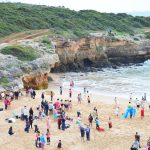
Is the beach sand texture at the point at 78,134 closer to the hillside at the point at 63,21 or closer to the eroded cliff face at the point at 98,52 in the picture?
the eroded cliff face at the point at 98,52

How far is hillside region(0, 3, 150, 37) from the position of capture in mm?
53809

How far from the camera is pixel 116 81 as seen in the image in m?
41.7

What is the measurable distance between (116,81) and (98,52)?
36.6 feet

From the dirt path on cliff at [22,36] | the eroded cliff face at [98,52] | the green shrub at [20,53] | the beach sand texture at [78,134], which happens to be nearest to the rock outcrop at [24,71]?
the green shrub at [20,53]

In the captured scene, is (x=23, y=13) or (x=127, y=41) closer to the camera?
(x=127, y=41)

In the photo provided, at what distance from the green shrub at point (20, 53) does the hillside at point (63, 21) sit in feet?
39.3

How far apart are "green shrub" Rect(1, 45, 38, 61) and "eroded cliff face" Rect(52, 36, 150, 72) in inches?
362

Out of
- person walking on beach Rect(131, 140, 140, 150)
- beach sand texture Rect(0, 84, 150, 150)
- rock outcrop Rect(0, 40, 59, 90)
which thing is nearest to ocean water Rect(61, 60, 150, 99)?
→ rock outcrop Rect(0, 40, 59, 90)

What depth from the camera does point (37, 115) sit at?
25.9 meters

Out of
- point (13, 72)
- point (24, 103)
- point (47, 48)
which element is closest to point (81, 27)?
point (47, 48)

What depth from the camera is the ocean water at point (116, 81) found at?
3618 centimetres

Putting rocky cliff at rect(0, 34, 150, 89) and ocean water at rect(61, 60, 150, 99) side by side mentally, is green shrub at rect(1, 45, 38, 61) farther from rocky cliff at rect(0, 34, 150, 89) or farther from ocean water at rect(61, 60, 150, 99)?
ocean water at rect(61, 60, 150, 99)

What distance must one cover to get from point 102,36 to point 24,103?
26.0 metres

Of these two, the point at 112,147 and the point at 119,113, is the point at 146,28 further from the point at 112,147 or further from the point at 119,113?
the point at 112,147
